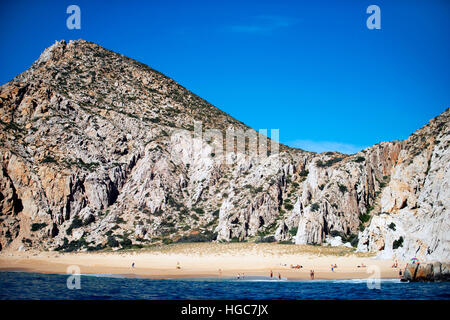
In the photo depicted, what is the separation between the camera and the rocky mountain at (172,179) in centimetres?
4928

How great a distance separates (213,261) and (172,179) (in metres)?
31.5

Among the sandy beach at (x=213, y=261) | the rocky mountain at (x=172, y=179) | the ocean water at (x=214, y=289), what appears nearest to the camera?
the ocean water at (x=214, y=289)

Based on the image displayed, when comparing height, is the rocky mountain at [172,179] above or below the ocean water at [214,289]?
above

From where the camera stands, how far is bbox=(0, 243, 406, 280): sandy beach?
129 feet

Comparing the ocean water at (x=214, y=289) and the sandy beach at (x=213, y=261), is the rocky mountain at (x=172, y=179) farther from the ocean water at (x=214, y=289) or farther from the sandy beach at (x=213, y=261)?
the ocean water at (x=214, y=289)

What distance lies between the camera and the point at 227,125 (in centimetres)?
9669

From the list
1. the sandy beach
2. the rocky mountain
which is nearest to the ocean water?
the sandy beach

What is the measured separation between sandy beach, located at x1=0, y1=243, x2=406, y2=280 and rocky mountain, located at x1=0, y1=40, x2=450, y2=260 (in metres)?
4.07

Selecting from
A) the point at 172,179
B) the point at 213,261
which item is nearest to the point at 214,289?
the point at 213,261

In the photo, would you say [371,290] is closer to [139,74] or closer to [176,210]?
[176,210]

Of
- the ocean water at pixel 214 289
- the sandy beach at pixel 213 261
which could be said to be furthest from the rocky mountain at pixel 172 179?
the ocean water at pixel 214 289

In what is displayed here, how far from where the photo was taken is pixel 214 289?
3133cm

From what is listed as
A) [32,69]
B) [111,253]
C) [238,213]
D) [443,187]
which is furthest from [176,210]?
[32,69]

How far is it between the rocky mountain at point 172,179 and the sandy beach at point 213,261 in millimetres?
4066
